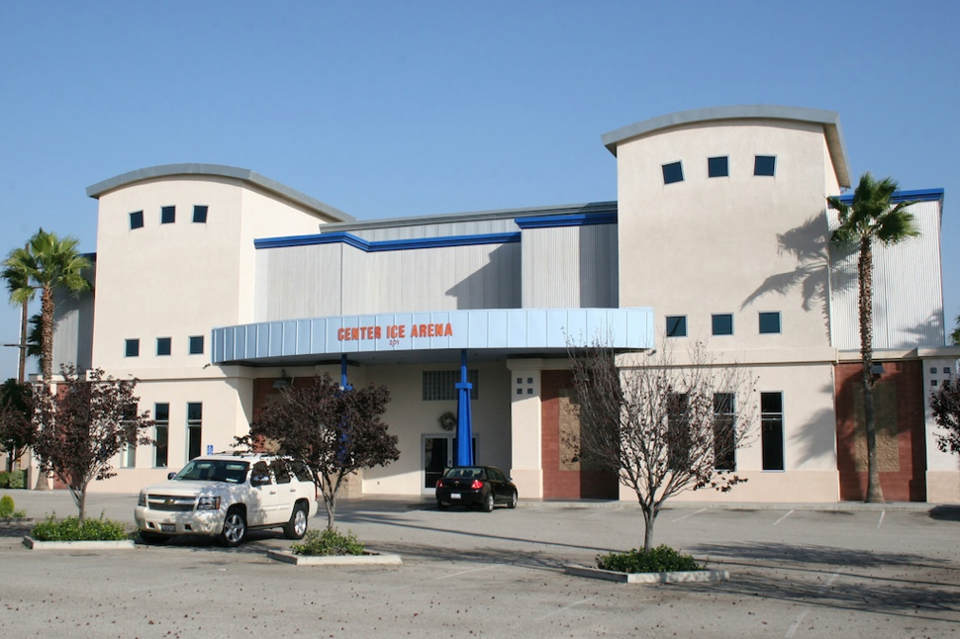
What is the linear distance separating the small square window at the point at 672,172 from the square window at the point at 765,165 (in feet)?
7.64

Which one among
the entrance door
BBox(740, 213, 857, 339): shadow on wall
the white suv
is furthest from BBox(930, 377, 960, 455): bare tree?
the entrance door

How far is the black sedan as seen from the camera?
27.8 m

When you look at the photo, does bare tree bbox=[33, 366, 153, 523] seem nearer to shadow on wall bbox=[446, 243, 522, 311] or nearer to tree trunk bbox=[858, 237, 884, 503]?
shadow on wall bbox=[446, 243, 522, 311]

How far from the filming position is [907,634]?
10.3m

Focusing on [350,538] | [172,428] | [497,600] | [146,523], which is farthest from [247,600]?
[172,428]

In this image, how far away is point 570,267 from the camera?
33.4m

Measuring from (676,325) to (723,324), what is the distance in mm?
1451

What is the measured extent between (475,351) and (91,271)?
1858 cm

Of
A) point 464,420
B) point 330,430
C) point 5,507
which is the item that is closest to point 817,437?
point 464,420

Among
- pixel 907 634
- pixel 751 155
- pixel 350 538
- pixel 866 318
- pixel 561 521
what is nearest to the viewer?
pixel 907 634

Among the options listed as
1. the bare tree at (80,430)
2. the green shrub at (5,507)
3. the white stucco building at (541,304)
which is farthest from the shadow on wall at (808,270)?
the green shrub at (5,507)

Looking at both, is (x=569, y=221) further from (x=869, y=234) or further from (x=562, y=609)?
(x=562, y=609)

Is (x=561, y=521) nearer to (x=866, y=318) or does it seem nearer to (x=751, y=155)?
(x=866, y=318)

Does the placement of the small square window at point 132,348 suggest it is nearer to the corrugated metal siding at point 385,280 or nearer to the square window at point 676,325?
the corrugated metal siding at point 385,280
